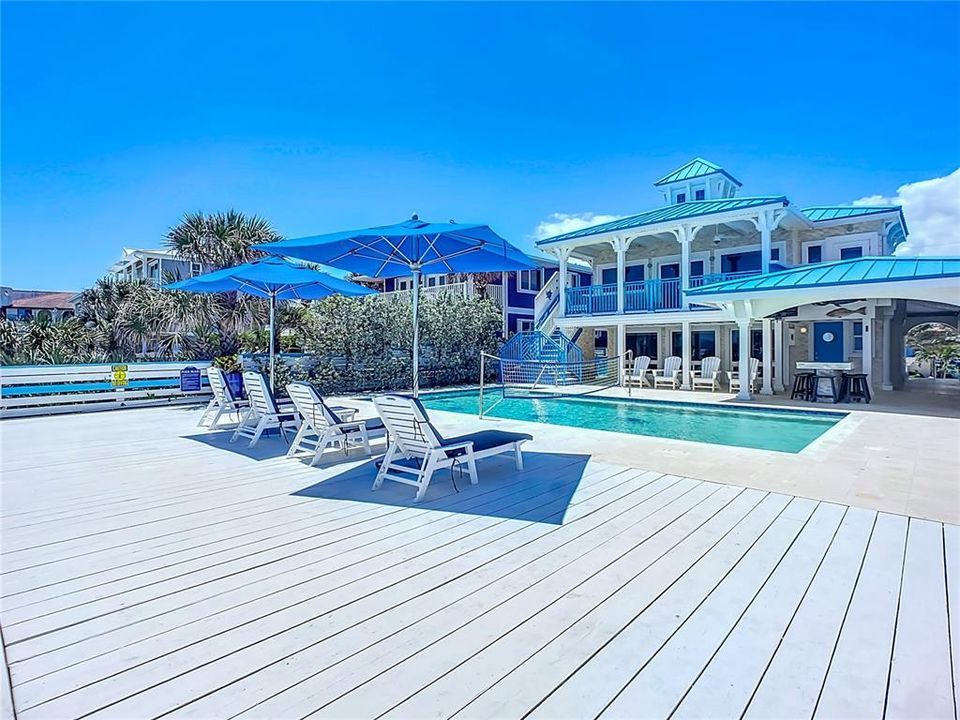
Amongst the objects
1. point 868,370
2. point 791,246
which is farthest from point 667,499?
point 791,246

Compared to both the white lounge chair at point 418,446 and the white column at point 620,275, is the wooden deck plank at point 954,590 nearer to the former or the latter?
the white lounge chair at point 418,446

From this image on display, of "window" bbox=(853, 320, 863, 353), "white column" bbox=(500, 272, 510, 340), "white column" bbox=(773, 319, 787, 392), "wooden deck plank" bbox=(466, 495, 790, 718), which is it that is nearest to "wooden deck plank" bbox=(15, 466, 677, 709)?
"wooden deck plank" bbox=(466, 495, 790, 718)

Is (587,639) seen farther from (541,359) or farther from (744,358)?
(541,359)

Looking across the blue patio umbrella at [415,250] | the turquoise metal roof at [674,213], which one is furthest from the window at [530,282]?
the blue patio umbrella at [415,250]

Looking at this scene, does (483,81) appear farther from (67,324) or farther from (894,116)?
(67,324)

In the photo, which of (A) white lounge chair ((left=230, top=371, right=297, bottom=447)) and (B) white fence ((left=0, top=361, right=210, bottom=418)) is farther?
(B) white fence ((left=0, top=361, right=210, bottom=418))

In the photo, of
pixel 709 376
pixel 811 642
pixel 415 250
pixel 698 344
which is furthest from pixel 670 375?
pixel 811 642

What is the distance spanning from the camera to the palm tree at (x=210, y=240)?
16156 mm

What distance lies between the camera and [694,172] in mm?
18906

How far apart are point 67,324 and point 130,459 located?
1647 centimetres

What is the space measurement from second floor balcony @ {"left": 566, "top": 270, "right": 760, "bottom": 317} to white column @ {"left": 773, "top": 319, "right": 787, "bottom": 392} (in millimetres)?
1819

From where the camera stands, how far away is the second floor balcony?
1611 centimetres

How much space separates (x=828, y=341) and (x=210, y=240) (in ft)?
62.9

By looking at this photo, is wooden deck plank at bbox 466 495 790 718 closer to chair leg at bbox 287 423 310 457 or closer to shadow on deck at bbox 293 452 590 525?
shadow on deck at bbox 293 452 590 525
